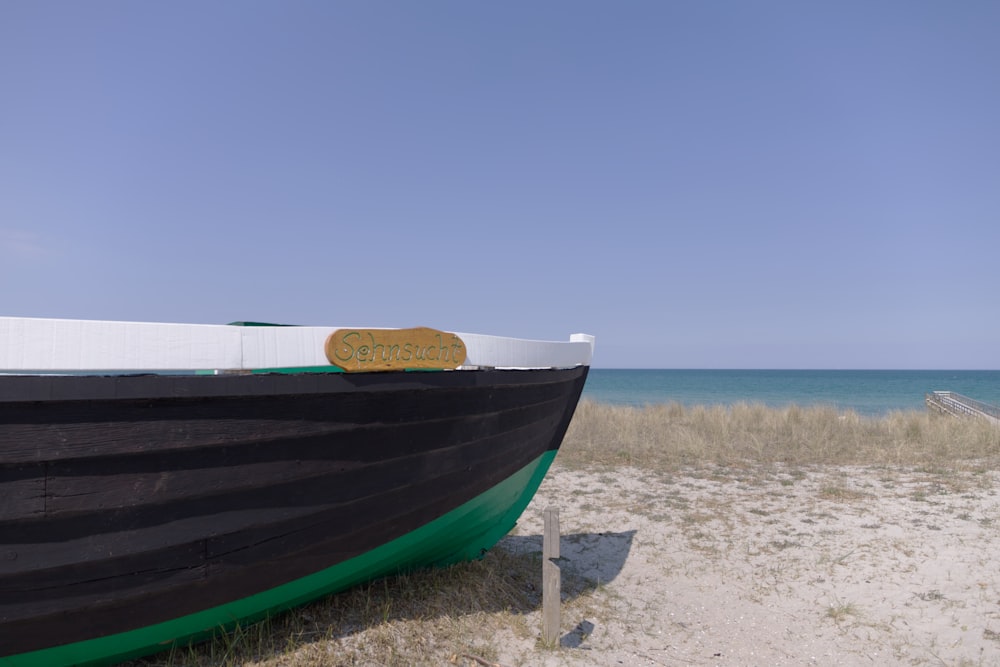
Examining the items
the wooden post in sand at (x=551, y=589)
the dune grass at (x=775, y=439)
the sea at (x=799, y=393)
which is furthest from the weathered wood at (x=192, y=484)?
the sea at (x=799, y=393)

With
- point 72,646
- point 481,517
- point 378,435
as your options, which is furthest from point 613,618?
point 72,646

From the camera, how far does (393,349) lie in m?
3.00

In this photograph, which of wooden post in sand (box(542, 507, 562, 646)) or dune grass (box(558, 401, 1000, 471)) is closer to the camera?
wooden post in sand (box(542, 507, 562, 646))

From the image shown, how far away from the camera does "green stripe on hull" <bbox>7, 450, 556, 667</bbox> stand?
249 cm

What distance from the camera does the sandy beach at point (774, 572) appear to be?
4.25 metres

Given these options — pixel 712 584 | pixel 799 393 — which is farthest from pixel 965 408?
pixel 799 393

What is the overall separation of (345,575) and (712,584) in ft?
11.9

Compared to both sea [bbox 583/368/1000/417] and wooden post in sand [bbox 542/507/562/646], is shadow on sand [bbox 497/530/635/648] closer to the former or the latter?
wooden post in sand [bbox 542/507/562/646]

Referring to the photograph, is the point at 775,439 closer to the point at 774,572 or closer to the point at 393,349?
the point at 774,572

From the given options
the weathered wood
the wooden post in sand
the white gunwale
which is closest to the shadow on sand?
the wooden post in sand

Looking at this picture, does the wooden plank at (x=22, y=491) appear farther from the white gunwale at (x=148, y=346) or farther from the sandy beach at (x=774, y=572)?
the sandy beach at (x=774, y=572)

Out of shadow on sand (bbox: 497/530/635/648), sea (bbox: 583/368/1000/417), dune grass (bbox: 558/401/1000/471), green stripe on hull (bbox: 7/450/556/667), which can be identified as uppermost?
green stripe on hull (bbox: 7/450/556/667)

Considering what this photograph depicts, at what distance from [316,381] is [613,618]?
3.24 m

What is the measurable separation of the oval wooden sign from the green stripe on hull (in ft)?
3.48
